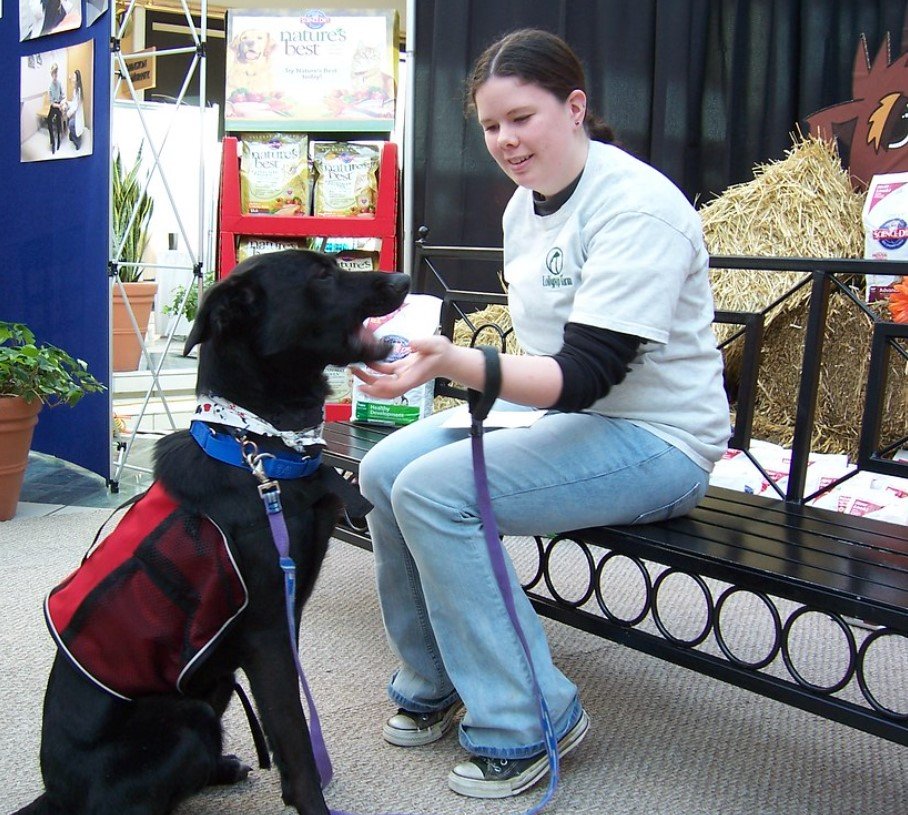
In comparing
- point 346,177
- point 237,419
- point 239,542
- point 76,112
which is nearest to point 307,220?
point 346,177

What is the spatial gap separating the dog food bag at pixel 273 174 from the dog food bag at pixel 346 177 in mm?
89

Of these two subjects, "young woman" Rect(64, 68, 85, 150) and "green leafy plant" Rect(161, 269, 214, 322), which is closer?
"young woman" Rect(64, 68, 85, 150)

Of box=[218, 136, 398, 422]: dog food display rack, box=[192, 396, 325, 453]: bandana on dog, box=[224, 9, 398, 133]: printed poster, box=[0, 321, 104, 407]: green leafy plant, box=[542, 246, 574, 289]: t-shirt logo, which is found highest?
box=[224, 9, 398, 133]: printed poster

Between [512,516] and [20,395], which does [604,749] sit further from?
[20,395]

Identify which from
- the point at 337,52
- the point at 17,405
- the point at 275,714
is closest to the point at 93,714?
the point at 275,714

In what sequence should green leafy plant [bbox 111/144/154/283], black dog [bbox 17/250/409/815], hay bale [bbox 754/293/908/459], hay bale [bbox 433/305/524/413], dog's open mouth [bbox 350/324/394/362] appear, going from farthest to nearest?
green leafy plant [bbox 111/144/154/283] → hay bale [bbox 433/305/524/413] → hay bale [bbox 754/293/908/459] → dog's open mouth [bbox 350/324/394/362] → black dog [bbox 17/250/409/815]

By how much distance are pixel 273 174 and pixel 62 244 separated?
0.96 meters

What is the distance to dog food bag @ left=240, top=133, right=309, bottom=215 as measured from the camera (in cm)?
425

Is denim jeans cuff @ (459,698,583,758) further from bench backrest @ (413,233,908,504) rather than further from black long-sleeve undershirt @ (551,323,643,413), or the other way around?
bench backrest @ (413,233,908,504)

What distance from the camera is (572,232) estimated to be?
1.79 metres

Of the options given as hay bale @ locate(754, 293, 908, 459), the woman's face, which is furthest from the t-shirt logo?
hay bale @ locate(754, 293, 908, 459)

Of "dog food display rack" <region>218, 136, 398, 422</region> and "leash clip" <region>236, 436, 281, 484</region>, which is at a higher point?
"dog food display rack" <region>218, 136, 398, 422</region>

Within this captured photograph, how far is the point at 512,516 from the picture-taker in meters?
1.77

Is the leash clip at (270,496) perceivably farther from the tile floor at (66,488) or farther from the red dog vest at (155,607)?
the tile floor at (66,488)
